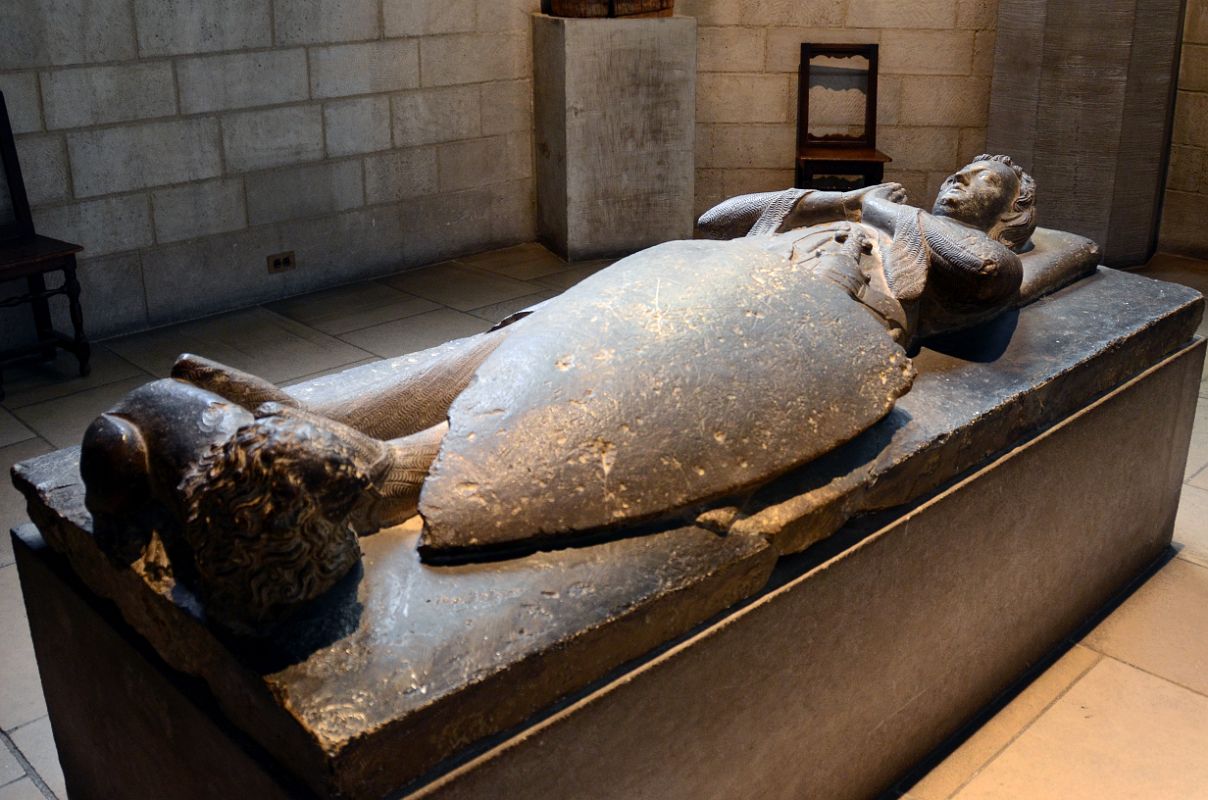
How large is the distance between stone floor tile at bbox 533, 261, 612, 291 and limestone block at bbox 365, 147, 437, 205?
751 mm

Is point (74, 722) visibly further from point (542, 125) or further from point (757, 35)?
point (757, 35)

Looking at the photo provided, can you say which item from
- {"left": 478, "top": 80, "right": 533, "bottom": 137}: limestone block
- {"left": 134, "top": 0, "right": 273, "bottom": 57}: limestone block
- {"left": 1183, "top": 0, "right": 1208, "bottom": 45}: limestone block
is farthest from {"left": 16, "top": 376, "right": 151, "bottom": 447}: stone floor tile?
{"left": 1183, "top": 0, "right": 1208, "bottom": 45}: limestone block

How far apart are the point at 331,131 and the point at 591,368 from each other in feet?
12.7

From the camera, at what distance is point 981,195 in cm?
296

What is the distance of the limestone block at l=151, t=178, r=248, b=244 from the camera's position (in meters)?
5.02

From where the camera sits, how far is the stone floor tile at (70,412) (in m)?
3.99

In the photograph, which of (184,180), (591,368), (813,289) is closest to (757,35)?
(184,180)

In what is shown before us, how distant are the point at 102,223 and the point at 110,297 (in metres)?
0.31

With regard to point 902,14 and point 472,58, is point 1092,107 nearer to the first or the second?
point 902,14

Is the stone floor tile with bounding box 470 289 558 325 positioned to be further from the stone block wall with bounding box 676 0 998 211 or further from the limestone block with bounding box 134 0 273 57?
the stone block wall with bounding box 676 0 998 211

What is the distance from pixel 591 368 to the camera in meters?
2.02

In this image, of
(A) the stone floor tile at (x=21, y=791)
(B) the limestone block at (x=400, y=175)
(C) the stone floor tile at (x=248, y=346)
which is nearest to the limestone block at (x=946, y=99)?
(B) the limestone block at (x=400, y=175)

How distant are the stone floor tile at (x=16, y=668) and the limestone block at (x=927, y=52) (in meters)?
5.11

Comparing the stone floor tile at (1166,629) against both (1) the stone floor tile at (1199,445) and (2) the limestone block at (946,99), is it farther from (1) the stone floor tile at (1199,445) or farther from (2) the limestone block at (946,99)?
(2) the limestone block at (946,99)
